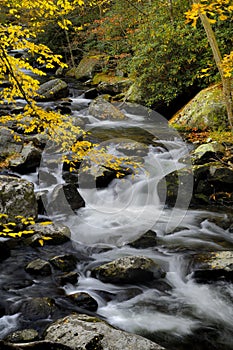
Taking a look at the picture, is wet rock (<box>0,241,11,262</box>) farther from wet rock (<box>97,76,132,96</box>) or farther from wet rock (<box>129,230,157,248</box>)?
wet rock (<box>97,76,132,96</box>)

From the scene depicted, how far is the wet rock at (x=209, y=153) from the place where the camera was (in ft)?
27.1

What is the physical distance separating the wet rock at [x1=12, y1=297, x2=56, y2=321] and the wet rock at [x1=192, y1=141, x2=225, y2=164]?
5.41 metres

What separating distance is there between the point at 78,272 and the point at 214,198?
3694 mm

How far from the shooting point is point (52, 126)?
3.96 metres

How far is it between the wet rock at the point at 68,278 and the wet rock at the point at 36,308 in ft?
1.88

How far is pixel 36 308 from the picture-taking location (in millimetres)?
4281

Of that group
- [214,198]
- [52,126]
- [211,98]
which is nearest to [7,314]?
[52,126]

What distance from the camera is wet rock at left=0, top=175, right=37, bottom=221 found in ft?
20.8

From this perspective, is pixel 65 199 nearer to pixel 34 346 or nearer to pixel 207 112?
pixel 34 346

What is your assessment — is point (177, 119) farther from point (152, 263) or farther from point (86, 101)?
point (152, 263)

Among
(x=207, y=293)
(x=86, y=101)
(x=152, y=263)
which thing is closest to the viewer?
(x=207, y=293)

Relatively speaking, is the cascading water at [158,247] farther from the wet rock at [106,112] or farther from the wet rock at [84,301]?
the wet rock at [106,112]

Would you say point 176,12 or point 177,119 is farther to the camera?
point 176,12

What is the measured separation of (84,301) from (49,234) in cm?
188
